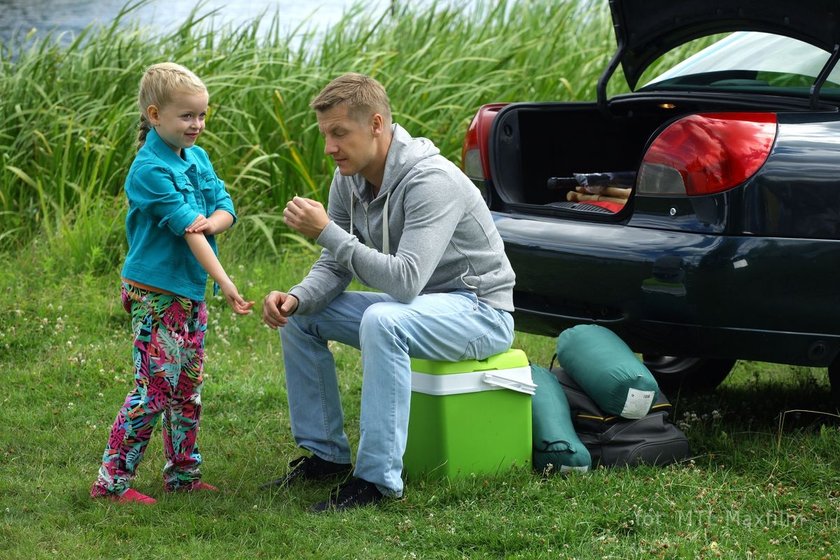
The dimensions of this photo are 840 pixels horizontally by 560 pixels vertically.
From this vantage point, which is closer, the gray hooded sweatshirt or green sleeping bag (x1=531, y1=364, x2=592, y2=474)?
the gray hooded sweatshirt

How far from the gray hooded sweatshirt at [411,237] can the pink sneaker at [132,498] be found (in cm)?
71

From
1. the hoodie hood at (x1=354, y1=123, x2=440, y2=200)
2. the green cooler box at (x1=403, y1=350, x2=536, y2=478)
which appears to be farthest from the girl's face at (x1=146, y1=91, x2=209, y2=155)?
the green cooler box at (x1=403, y1=350, x2=536, y2=478)

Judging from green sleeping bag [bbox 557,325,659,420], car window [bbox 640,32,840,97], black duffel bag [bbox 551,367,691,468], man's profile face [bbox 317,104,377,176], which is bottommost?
black duffel bag [bbox 551,367,691,468]

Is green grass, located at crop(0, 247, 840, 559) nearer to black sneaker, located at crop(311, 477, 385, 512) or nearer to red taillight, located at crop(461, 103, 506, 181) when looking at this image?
black sneaker, located at crop(311, 477, 385, 512)

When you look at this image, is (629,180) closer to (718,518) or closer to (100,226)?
(718,518)

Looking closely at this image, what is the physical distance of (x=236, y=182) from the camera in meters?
6.55

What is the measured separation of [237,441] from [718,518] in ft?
5.60

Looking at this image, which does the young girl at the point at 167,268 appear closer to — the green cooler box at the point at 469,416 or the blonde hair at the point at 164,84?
the blonde hair at the point at 164,84

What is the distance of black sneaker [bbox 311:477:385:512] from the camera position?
3.35 metres

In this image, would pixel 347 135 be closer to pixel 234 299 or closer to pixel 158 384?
pixel 234 299

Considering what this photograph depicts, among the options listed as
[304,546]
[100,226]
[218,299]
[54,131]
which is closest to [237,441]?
[304,546]

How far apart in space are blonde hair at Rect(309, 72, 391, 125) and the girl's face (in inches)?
12.8

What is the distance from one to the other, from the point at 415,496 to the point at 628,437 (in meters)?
0.71

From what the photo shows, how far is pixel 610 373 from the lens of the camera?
360 centimetres
